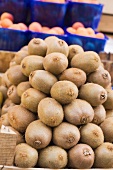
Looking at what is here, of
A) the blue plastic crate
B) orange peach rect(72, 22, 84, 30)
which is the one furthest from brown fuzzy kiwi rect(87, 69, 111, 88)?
the blue plastic crate

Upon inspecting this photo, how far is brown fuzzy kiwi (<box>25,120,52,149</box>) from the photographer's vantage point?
142cm

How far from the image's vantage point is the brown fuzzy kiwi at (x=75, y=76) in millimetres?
1527

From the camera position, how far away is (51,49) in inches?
64.2

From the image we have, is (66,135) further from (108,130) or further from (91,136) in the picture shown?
(108,130)

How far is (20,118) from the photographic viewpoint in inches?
58.8

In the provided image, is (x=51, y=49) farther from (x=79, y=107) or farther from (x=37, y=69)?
(x=79, y=107)

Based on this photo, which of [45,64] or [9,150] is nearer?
[9,150]

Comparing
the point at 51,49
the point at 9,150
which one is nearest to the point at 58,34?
the point at 51,49

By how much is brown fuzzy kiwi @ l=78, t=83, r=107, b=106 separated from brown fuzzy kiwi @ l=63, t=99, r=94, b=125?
0.04 metres

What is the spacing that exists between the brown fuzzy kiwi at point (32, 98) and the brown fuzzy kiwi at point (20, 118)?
0.07ft

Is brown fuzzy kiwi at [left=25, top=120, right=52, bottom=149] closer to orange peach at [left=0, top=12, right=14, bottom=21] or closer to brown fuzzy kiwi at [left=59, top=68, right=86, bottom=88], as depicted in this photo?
brown fuzzy kiwi at [left=59, top=68, right=86, bottom=88]

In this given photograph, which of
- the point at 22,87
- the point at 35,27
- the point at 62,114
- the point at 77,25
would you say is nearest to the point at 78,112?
the point at 62,114

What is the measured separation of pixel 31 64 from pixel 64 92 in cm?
24

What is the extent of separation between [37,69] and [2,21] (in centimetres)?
135
